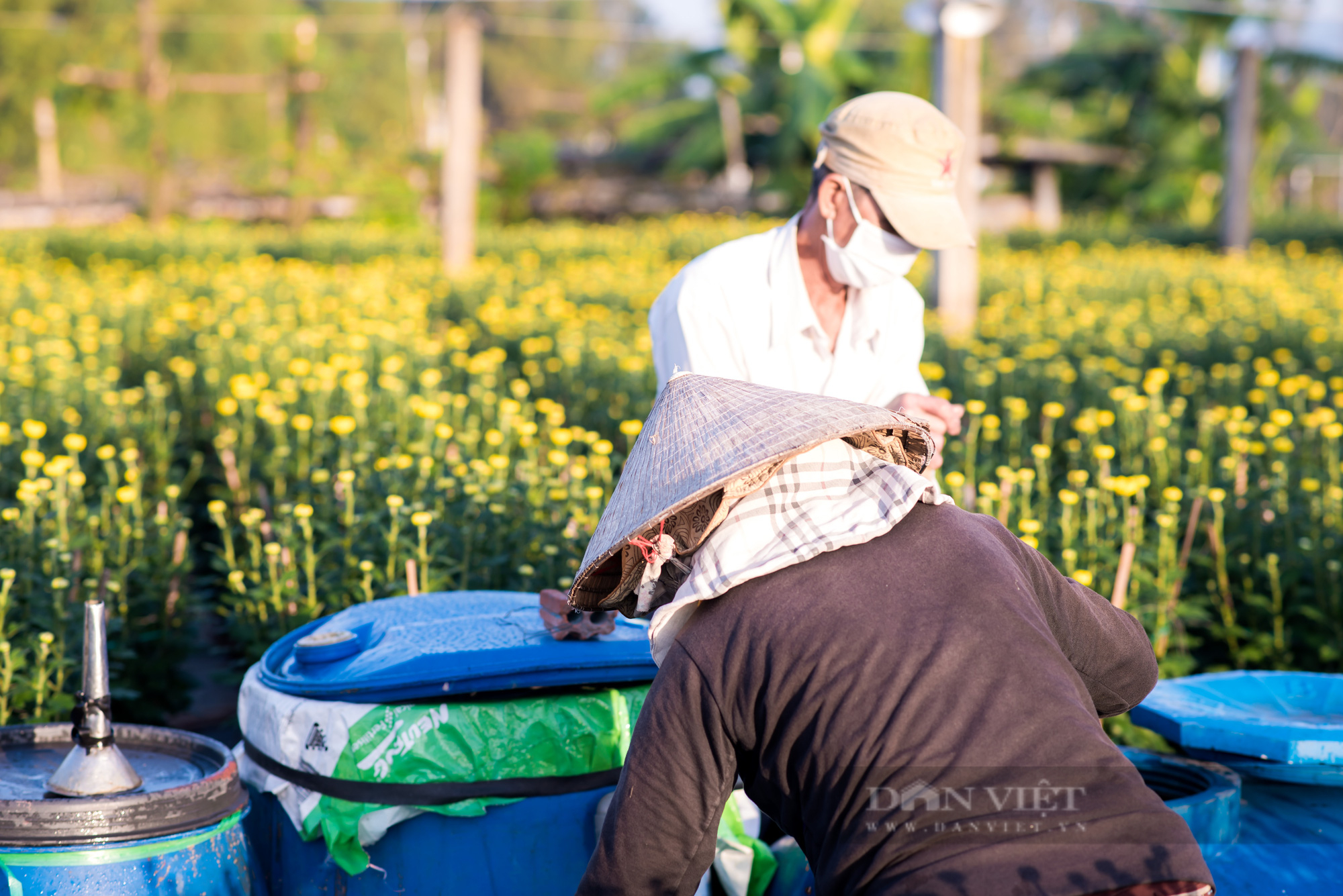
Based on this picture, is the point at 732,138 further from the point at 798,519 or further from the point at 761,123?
the point at 798,519

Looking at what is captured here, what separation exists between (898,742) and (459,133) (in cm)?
993

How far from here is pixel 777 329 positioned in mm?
2492

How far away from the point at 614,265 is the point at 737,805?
9944 mm

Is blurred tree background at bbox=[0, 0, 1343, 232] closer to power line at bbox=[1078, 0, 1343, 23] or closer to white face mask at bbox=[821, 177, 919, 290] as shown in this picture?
power line at bbox=[1078, 0, 1343, 23]

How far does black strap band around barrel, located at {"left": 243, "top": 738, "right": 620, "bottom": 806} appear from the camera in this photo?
1979mm

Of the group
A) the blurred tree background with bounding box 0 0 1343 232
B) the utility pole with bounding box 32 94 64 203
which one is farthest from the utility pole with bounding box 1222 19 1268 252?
the utility pole with bounding box 32 94 64 203

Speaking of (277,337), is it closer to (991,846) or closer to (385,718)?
(385,718)

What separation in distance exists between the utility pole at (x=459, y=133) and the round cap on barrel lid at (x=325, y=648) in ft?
27.9

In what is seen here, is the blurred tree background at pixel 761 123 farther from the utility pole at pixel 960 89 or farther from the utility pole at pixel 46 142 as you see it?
the utility pole at pixel 960 89

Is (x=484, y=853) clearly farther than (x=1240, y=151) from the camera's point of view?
A: No

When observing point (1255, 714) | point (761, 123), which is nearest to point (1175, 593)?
point (1255, 714)

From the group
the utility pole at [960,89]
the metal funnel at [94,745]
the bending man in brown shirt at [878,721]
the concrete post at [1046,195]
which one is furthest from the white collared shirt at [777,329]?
the concrete post at [1046,195]

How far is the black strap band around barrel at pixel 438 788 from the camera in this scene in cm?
198

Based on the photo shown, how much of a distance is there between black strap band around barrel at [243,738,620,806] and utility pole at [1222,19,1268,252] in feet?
41.7
